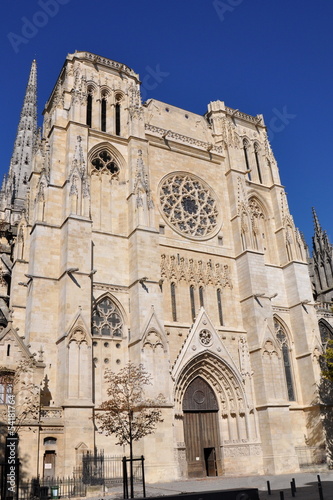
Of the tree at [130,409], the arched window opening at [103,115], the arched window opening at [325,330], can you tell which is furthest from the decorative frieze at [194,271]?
the arched window opening at [325,330]

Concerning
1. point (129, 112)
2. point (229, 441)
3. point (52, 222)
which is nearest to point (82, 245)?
point (52, 222)

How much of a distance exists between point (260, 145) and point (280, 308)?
11.4m

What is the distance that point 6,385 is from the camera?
54.7ft

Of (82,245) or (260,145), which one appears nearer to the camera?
(82,245)

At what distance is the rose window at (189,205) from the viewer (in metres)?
25.3

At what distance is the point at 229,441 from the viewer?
21.4 m

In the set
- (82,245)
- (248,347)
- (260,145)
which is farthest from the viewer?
(260,145)

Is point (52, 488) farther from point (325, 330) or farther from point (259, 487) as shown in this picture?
point (325, 330)

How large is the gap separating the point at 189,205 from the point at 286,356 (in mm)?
9786

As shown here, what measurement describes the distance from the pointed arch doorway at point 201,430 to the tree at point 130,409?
297cm

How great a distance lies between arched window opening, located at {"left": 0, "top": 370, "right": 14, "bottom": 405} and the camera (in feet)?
53.8

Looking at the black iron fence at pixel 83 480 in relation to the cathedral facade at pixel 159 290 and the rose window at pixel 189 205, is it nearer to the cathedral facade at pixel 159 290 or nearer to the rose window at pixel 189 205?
the cathedral facade at pixel 159 290

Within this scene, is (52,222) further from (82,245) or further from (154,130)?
(154,130)

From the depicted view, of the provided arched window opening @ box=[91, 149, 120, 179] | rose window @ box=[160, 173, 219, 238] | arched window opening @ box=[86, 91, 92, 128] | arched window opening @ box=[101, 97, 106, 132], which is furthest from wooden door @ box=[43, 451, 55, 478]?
arched window opening @ box=[101, 97, 106, 132]
